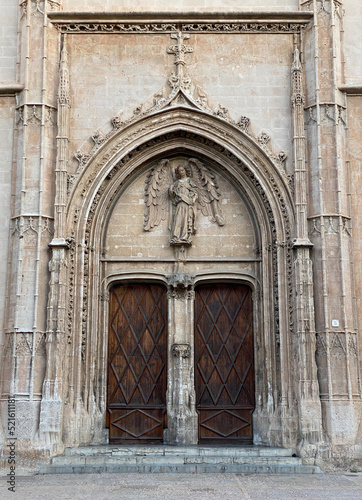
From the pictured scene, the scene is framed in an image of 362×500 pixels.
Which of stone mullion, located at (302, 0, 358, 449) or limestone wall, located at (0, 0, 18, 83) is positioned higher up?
limestone wall, located at (0, 0, 18, 83)

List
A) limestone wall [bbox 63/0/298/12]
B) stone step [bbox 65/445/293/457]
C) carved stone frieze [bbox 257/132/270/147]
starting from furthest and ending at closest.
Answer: limestone wall [bbox 63/0/298/12] < carved stone frieze [bbox 257/132/270/147] < stone step [bbox 65/445/293/457]

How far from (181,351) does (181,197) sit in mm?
3642

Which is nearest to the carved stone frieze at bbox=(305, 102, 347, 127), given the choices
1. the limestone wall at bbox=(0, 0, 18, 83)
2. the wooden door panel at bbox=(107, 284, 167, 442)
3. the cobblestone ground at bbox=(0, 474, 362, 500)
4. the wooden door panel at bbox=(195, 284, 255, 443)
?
the wooden door panel at bbox=(195, 284, 255, 443)

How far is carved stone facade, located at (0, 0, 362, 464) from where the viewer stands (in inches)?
540

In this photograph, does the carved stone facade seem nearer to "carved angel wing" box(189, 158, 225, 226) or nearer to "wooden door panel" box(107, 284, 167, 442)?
"carved angel wing" box(189, 158, 225, 226)

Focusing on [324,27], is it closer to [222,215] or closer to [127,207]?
[222,215]

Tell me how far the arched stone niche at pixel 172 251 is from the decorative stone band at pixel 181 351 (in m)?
1.46

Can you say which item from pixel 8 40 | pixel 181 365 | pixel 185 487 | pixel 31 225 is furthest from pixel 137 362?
pixel 8 40

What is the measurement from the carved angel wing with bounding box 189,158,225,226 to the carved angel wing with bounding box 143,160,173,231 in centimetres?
66

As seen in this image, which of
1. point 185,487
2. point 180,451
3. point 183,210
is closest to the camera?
point 185,487

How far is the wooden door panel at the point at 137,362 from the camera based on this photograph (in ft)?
48.6

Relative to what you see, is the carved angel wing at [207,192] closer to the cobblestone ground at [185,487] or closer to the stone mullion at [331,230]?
the stone mullion at [331,230]

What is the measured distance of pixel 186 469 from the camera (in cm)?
1245

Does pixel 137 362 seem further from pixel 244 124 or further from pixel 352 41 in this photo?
pixel 352 41
